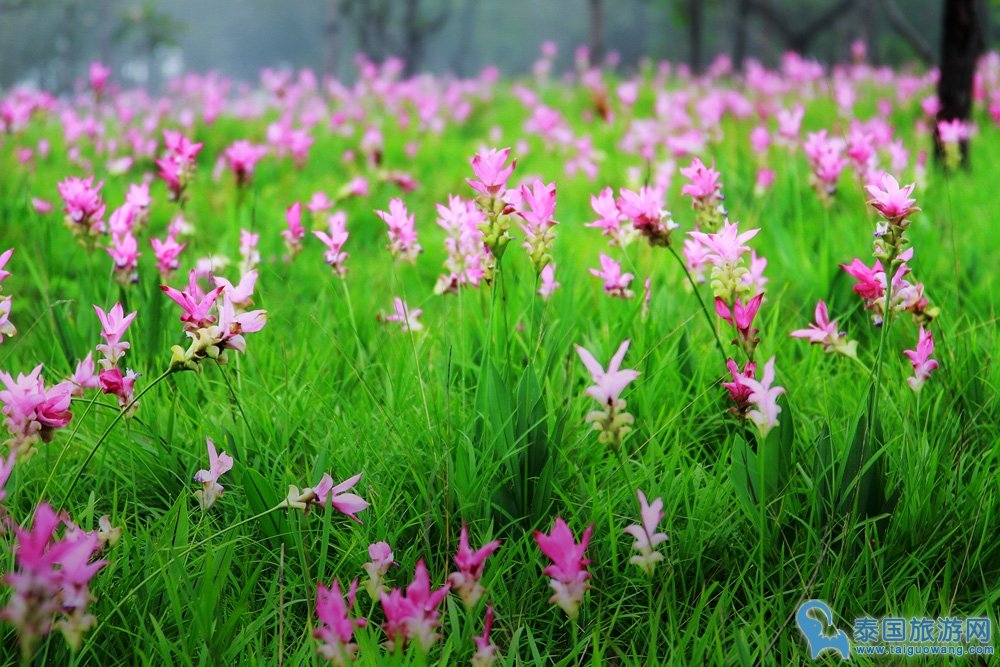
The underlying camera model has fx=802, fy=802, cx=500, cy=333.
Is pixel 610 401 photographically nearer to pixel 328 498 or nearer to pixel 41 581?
pixel 328 498

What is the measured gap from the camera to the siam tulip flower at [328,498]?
1.32m

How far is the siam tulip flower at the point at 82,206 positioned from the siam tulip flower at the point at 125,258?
66mm

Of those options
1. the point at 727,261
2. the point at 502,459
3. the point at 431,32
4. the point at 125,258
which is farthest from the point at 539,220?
the point at 431,32

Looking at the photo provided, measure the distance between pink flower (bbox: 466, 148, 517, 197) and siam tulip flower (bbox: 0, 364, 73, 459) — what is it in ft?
2.55

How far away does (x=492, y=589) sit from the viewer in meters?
1.48

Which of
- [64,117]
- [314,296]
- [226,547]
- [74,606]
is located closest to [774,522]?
[226,547]

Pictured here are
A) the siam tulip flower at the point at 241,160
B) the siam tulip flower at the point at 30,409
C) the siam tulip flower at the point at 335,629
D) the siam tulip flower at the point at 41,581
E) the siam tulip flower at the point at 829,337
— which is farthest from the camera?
the siam tulip flower at the point at 241,160

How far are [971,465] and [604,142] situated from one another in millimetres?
5340

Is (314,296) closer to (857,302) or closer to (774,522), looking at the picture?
(857,302)

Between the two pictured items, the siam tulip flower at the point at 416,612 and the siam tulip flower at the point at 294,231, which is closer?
the siam tulip flower at the point at 416,612

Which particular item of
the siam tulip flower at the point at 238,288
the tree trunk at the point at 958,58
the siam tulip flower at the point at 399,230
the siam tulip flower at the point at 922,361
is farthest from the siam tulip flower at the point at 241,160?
the tree trunk at the point at 958,58

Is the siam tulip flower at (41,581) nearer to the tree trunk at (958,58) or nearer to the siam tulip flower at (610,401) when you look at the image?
the siam tulip flower at (610,401)

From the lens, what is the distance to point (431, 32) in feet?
92.4

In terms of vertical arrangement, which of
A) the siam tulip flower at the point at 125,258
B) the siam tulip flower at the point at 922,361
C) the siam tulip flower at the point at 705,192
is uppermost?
the siam tulip flower at the point at 705,192
